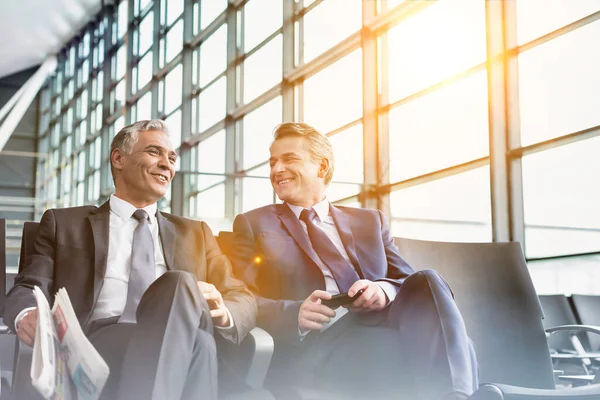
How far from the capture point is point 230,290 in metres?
2.43

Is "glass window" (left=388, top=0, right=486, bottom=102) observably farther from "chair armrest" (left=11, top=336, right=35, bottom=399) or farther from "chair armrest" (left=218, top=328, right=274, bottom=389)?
"chair armrest" (left=11, top=336, right=35, bottom=399)

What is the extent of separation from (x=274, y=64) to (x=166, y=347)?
866 centimetres

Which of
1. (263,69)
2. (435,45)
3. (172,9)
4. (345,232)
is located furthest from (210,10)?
(345,232)

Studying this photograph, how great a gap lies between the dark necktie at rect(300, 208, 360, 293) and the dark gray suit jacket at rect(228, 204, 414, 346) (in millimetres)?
A: 39

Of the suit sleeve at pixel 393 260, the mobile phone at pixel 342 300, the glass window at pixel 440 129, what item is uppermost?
the glass window at pixel 440 129

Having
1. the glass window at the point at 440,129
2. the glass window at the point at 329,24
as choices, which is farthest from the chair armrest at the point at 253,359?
the glass window at the point at 329,24

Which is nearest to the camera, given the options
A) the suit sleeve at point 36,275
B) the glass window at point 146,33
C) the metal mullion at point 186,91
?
the suit sleeve at point 36,275

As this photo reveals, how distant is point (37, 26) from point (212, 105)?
989cm

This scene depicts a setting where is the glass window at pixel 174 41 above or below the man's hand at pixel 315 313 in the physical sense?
above

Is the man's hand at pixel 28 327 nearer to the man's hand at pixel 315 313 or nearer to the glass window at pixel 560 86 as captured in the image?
the man's hand at pixel 315 313

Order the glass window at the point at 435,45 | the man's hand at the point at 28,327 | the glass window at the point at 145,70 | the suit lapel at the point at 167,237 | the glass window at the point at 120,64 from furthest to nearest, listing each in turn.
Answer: the glass window at the point at 120,64 → the glass window at the point at 145,70 → the glass window at the point at 435,45 → the suit lapel at the point at 167,237 → the man's hand at the point at 28,327

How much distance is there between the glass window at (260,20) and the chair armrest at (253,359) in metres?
8.42

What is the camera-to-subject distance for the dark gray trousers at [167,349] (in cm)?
176

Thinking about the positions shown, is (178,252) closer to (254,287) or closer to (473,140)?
(254,287)
